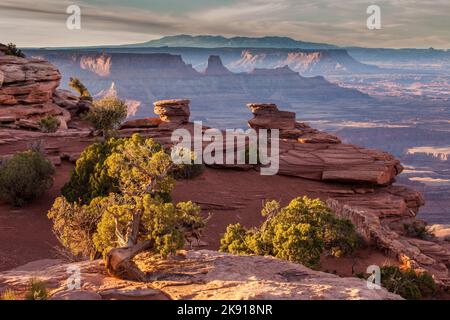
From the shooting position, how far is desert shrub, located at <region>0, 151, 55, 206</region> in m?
22.5

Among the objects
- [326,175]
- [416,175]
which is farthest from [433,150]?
[326,175]

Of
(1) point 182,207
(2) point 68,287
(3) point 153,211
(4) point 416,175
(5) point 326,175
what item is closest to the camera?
(2) point 68,287

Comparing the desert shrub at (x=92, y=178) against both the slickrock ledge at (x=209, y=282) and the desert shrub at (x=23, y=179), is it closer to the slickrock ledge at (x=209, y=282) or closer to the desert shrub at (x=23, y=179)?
the desert shrub at (x=23, y=179)

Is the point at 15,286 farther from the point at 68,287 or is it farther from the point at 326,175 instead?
the point at 326,175

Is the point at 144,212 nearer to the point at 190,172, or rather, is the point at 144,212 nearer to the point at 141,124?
the point at 190,172

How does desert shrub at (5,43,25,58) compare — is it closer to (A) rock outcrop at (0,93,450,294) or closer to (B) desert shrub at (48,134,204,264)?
(A) rock outcrop at (0,93,450,294)

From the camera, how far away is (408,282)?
15820 mm

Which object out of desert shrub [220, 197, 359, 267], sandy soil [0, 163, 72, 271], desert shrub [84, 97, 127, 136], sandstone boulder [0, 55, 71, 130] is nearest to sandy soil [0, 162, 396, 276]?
sandy soil [0, 163, 72, 271]

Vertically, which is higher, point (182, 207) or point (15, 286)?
point (182, 207)

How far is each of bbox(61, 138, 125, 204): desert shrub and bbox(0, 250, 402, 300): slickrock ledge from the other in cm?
1003

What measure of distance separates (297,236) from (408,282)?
161 inches

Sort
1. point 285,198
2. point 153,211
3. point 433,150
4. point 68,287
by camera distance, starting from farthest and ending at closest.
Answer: point 433,150 → point 285,198 → point 153,211 → point 68,287

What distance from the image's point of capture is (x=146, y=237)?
10609 mm

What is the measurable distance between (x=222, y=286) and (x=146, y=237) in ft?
8.38
